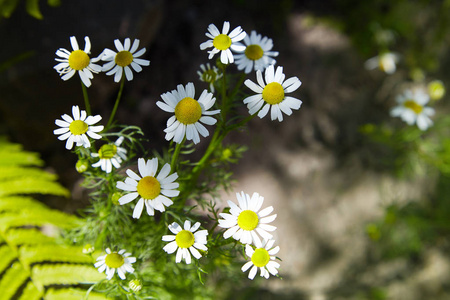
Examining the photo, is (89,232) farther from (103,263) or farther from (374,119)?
(374,119)

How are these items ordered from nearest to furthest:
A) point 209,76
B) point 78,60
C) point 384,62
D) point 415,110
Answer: point 78,60 → point 209,76 → point 415,110 → point 384,62

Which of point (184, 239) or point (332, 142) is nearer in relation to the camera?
point (184, 239)

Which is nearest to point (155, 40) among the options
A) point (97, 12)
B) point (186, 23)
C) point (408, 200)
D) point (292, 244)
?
point (186, 23)

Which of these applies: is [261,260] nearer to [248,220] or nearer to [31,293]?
[248,220]

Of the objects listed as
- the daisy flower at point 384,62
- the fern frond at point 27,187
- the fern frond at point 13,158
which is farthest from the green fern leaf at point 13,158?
the daisy flower at point 384,62

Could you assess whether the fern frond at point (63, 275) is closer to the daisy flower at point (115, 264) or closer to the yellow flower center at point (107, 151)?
the daisy flower at point (115, 264)

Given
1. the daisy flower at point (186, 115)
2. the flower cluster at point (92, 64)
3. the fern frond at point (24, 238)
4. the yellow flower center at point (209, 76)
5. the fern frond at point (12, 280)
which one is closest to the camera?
the daisy flower at point (186, 115)

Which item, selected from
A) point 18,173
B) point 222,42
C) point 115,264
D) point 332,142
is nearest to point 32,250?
point 18,173

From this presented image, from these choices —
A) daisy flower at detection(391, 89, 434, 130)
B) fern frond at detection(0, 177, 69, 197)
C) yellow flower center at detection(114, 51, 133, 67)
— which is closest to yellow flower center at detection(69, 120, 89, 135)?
yellow flower center at detection(114, 51, 133, 67)
